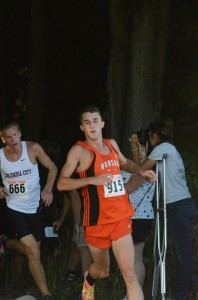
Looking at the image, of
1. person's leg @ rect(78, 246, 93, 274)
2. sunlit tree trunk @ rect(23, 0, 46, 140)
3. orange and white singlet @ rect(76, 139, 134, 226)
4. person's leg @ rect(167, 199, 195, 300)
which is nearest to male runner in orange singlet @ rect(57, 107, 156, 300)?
orange and white singlet @ rect(76, 139, 134, 226)

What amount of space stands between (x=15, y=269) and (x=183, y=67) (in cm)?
432

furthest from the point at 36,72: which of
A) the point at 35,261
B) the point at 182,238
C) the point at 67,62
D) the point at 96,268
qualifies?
the point at 96,268

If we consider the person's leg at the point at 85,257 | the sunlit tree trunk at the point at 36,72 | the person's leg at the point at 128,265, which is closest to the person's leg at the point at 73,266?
the person's leg at the point at 85,257

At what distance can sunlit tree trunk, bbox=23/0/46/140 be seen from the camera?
10.6m

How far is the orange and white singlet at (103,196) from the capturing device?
5539 mm

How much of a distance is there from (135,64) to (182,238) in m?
3.24

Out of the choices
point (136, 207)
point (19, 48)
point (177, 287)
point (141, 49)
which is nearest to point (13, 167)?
point (136, 207)

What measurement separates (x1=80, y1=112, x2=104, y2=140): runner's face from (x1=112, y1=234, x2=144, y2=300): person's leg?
928 millimetres

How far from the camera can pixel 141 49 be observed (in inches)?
344

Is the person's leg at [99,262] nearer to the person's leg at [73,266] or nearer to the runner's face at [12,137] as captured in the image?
the person's leg at [73,266]

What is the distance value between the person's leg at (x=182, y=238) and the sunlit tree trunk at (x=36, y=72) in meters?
4.67

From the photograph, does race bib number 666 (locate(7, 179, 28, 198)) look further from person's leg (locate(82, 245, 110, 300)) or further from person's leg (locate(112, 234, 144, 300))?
person's leg (locate(112, 234, 144, 300))

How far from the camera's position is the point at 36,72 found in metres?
10.7

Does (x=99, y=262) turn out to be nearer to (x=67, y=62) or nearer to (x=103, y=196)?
(x=103, y=196)
